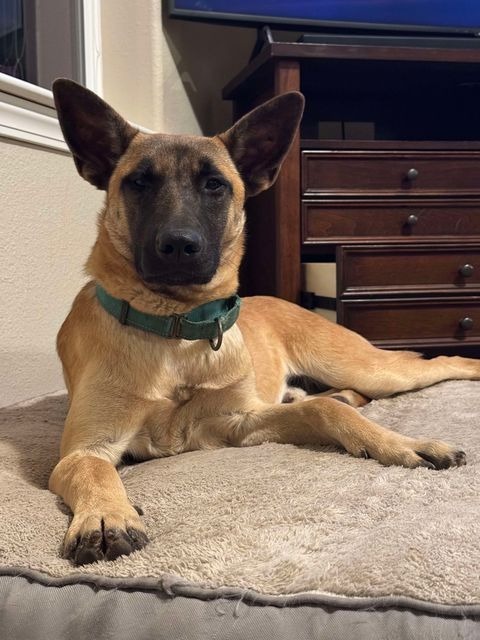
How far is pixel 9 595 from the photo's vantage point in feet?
2.86

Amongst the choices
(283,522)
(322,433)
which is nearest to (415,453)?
(322,433)

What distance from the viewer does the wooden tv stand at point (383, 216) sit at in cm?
254

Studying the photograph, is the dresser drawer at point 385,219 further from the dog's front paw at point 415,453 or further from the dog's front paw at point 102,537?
the dog's front paw at point 102,537

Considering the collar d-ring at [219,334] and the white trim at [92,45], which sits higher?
the white trim at [92,45]

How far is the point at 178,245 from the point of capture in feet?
4.34

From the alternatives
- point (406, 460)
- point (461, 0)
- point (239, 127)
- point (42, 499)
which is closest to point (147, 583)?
point (42, 499)

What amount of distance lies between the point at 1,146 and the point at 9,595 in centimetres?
141

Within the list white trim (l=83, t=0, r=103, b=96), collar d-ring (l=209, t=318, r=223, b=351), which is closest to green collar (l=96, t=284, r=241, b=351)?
collar d-ring (l=209, t=318, r=223, b=351)

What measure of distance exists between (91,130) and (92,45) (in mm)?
1240

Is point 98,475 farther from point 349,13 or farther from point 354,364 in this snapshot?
point 349,13

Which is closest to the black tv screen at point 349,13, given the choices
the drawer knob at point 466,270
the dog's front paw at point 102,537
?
the drawer knob at point 466,270

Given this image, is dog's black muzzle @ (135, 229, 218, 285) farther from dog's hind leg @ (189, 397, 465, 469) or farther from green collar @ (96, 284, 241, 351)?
dog's hind leg @ (189, 397, 465, 469)

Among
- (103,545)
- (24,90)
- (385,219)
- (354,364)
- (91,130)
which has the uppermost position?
(24,90)

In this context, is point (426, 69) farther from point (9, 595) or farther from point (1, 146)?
point (9, 595)
